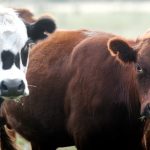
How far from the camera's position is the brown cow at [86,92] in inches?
388

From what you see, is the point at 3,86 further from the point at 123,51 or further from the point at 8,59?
the point at 123,51

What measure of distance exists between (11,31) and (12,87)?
3.05ft

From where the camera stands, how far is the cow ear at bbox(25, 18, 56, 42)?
406 inches

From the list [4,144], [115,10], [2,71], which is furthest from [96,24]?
[2,71]

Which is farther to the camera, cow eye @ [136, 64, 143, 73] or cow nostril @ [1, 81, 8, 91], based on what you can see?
cow eye @ [136, 64, 143, 73]

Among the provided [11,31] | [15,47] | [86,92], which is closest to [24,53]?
[15,47]

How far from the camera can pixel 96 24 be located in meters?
36.5


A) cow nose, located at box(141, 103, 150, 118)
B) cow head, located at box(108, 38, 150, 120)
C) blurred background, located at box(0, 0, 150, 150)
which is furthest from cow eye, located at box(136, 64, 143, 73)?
blurred background, located at box(0, 0, 150, 150)

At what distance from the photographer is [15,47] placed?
9.73m

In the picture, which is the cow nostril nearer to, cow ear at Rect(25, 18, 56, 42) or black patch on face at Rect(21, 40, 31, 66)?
black patch on face at Rect(21, 40, 31, 66)

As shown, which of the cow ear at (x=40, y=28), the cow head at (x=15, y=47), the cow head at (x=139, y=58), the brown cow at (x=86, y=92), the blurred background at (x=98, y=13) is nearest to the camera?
the cow head at (x=15, y=47)

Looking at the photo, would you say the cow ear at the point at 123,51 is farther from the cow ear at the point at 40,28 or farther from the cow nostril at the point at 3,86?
the cow nostril at the point at 3,86

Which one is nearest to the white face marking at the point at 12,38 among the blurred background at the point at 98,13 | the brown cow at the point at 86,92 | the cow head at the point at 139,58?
the brown cow at the point at 86,92

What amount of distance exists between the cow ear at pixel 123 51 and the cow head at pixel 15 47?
1.12 m
